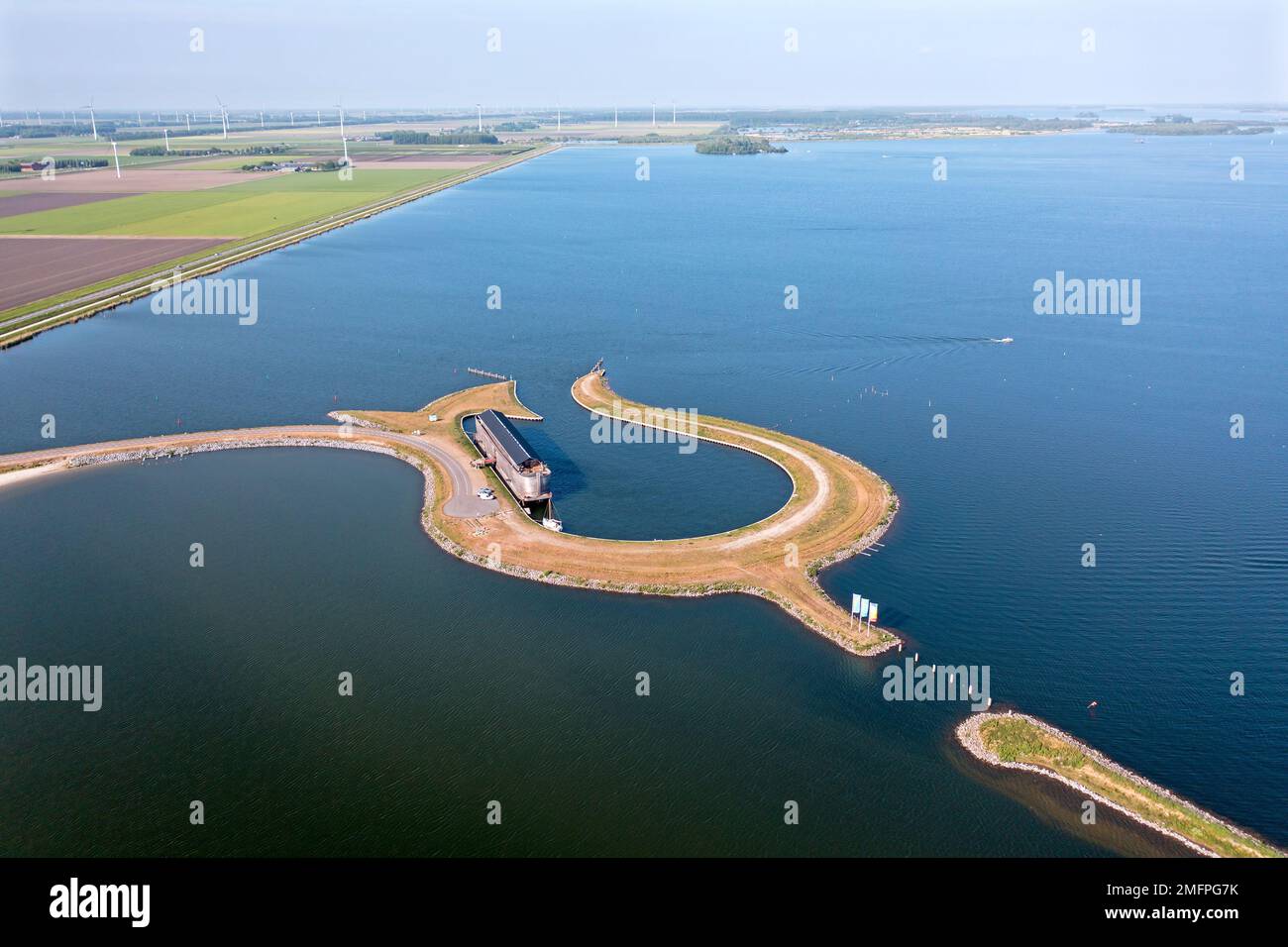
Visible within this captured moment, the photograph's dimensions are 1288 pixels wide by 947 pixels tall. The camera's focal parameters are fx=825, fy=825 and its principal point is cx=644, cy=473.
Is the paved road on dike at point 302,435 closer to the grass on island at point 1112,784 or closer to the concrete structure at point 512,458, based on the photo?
the concrete structure at point 512,458

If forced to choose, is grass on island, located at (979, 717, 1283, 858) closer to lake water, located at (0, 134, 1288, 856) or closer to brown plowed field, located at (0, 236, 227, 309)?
lake water, located at (0, 134, 1288, 856)

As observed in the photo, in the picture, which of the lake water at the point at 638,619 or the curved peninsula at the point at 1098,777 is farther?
the lake water at the point at 638,619

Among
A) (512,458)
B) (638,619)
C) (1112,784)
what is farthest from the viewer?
(512,458)

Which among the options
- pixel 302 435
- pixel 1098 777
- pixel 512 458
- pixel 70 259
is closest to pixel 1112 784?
pixel 1098 777

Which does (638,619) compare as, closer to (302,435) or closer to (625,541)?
(625,541)

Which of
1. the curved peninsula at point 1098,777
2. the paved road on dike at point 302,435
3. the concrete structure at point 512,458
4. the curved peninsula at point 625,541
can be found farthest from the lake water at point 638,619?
the concrete structure at point 512,458

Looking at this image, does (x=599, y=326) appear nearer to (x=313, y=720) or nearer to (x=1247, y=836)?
(x=313, y=720)
